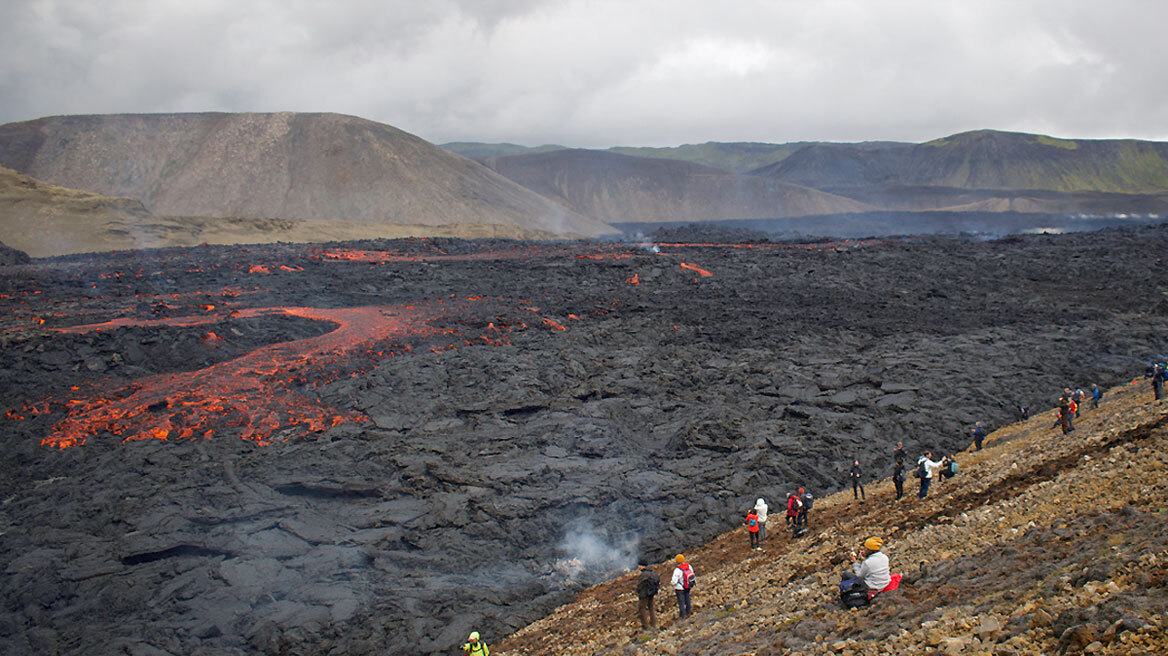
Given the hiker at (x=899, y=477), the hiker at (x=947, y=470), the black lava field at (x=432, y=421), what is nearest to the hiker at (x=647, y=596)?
the black lava field at (x=432, y=421)

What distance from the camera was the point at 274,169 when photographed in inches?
3789

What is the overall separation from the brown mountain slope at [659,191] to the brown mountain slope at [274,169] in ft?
112

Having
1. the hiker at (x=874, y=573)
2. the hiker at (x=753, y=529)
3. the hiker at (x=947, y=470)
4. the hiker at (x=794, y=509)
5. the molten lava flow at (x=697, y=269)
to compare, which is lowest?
the hiker at (x=753, y=529)

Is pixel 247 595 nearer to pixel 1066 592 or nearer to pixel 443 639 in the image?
pixel 443 639

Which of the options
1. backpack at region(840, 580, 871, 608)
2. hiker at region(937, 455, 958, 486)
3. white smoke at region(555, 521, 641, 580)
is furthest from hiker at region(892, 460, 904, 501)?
backpack at region(840, 580, 871, 608)

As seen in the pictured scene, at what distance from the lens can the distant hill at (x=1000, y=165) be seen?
161 meters

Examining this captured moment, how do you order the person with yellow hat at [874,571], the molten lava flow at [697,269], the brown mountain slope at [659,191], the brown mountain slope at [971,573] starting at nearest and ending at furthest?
1. the brown mountain slope at [971,573]
2. the person with yellow hat at [874,571]
3. the molten lava flow at [697,269]
4. the brown mountain slope at [659,191]

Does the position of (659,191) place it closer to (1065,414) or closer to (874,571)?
(1065,414)

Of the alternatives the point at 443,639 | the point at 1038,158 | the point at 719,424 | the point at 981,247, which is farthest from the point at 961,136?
the point at 443,639

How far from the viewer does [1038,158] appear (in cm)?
16800

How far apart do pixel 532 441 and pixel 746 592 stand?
10259 millimetres

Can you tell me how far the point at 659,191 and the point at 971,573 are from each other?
138067 millimetres

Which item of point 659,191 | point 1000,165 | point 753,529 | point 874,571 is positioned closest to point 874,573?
point 874,571

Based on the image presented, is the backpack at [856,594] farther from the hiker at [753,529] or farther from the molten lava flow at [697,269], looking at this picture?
the molten lava flow at [697,269]
